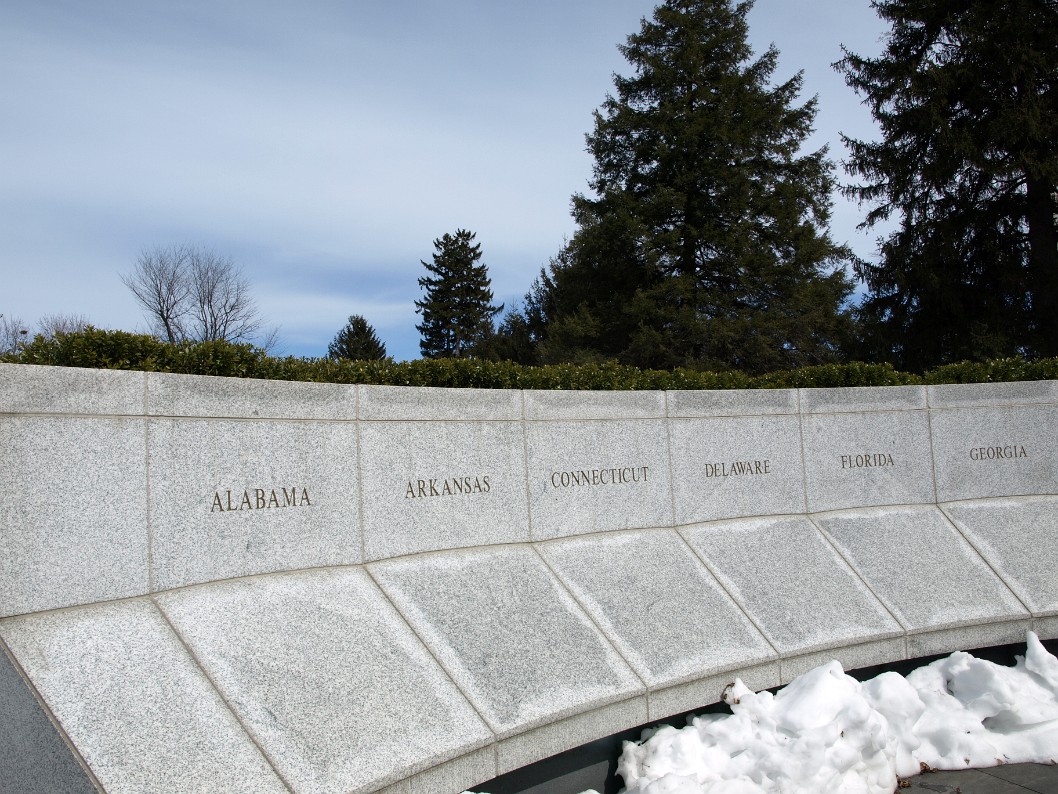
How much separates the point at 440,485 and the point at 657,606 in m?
1.87

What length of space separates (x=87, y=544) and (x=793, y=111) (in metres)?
29.5

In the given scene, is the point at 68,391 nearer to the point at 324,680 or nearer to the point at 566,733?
the point at 324,680

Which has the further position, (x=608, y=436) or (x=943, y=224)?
(x=943, y=224)

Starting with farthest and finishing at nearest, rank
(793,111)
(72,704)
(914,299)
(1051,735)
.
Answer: (793,111) < (914,299) < (1051,735) < (72,704)

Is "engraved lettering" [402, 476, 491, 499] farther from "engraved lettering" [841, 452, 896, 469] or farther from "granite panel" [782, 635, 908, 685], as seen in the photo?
"engraved lettering" [841, 452, 896, 469]

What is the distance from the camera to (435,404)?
6.16m

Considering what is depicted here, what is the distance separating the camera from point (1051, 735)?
5.73m

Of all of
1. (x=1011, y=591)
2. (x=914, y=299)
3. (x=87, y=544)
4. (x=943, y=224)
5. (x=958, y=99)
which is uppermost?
(x=958, y=99)

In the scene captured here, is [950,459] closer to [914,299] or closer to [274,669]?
[274,669]

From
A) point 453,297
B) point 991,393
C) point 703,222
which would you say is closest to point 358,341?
point 453,297

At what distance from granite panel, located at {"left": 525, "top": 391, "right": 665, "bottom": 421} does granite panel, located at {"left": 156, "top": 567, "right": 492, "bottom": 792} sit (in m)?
2.24

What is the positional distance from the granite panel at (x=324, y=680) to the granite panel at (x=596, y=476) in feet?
6.41

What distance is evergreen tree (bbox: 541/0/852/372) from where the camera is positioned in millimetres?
26594

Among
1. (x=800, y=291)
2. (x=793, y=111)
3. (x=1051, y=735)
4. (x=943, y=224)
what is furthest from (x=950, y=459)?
(x=793, y=111)
